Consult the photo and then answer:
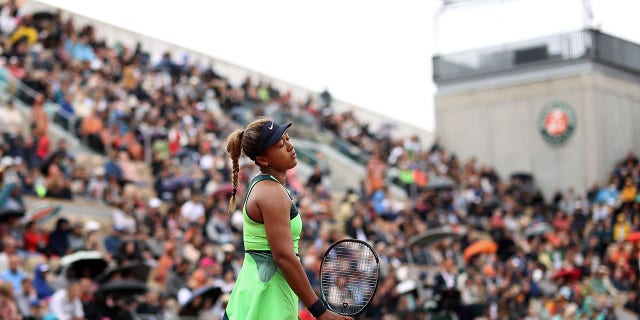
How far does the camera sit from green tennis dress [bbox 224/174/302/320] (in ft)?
16.7

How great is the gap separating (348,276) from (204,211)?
11815mm

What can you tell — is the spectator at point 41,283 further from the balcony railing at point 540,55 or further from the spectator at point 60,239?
→ the balcony railing at point 540,55

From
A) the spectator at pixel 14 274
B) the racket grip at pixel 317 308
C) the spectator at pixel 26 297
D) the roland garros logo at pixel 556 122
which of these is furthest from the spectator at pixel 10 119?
the roland garros logo at pixel 556 122

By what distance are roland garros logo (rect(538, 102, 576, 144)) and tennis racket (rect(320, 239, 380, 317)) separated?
89.5 ft

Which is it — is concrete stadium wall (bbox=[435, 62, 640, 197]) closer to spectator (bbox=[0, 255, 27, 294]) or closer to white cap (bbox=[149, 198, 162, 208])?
white cap (bbox=[149, 198, 162, 208])

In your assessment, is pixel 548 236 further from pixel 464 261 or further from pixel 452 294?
pixel 452 294

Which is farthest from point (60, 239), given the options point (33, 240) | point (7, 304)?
point (7, 304)

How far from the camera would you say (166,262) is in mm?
14375

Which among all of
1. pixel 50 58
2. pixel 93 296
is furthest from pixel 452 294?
pixel 50 58

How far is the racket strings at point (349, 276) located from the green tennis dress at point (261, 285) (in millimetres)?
192

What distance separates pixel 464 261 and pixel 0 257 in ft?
39.8

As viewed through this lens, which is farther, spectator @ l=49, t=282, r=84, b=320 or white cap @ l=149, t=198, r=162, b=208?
white cap @ l=149, t=198, r=162, b=208

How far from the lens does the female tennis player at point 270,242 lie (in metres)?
4.98

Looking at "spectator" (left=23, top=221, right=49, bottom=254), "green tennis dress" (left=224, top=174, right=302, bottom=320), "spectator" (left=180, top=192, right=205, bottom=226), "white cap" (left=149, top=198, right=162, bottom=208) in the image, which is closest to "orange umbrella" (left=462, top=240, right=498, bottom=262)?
"spectator" (left=180, top=192, right=205, bottom=226)
